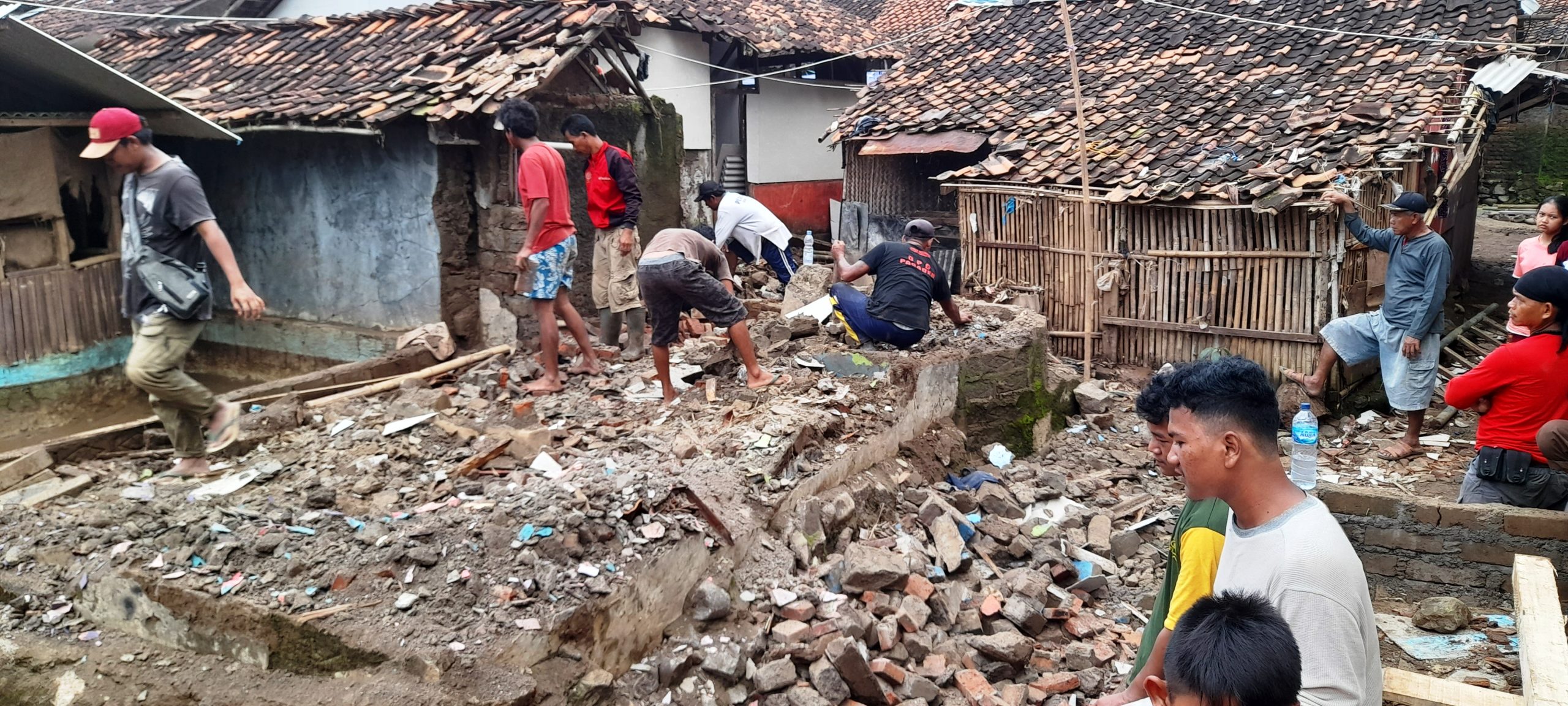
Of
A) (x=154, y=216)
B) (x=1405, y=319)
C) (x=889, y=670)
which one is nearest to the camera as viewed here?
(x=889, y=670)

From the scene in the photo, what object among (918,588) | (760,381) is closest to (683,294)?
(760,381)

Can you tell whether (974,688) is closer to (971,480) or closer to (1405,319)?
(971,480)

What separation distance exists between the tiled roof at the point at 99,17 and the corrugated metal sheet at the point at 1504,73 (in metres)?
17.3

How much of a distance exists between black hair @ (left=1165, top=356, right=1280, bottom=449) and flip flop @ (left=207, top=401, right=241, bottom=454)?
4.69m

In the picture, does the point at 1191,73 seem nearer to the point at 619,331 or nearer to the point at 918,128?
the point at 918,128

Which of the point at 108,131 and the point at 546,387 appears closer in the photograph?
the point at 108,131

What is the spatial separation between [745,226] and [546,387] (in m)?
2.94

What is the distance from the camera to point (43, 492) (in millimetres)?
4914

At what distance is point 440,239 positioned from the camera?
28.1 ft

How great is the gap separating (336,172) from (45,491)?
4.89 m

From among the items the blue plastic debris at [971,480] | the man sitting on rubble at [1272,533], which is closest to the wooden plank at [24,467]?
the blue plastic debris at [971,480]

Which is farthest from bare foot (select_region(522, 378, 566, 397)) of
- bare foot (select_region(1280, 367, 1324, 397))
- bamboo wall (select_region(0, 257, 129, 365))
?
bare foot (select_region(1280, 367, 1324, 397))

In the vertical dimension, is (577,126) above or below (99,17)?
below

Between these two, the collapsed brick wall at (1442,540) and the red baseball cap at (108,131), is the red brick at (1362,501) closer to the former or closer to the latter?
the collapsed brick wall at (1442,540)
